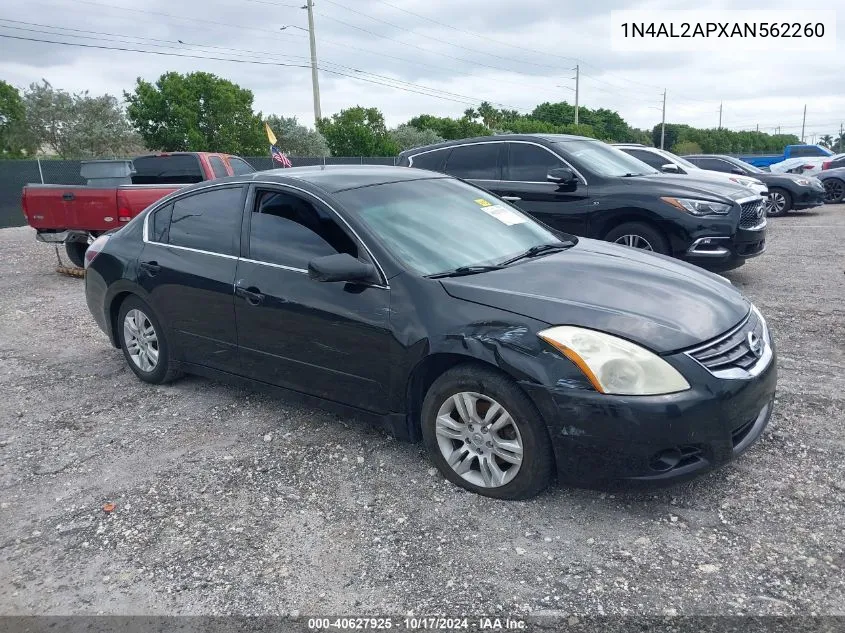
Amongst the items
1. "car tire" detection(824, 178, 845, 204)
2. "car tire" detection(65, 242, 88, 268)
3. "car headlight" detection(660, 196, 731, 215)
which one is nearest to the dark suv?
"car headlight" detection(660, 196, 731, 215)

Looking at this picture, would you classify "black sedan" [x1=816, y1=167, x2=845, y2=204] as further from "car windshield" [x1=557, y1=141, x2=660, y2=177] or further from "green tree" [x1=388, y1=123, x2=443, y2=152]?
"green tree" [x1=388, y1=123, x2=443, y2=152]

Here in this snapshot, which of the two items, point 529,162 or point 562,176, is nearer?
point 562,176

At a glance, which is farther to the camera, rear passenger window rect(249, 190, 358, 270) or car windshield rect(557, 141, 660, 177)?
car windshield rect(557, 141, 660, 177)

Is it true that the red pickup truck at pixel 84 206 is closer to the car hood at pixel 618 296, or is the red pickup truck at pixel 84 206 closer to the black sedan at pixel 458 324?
the black sedan at pixel 458 324

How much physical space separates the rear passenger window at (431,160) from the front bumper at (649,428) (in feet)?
19.4

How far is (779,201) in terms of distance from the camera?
614 inches

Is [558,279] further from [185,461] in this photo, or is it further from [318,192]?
[185,461]

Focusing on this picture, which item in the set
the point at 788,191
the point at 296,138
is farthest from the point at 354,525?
the point at 296,138

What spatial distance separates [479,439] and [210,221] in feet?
7.94

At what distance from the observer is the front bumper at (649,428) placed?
2.93m

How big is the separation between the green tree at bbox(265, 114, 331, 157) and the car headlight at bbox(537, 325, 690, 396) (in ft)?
116

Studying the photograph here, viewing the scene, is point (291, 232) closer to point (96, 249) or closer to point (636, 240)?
point (96, 249)

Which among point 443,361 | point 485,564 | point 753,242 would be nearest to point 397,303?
point 443,361

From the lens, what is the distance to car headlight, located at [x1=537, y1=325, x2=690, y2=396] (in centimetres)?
295
